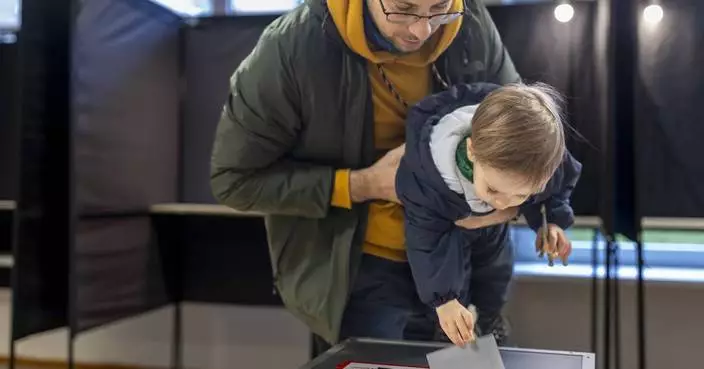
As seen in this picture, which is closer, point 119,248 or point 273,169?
point 273,169

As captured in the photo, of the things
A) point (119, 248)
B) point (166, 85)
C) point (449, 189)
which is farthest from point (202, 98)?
point (449, 189)

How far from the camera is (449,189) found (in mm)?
1043

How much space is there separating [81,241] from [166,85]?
0.70 metres

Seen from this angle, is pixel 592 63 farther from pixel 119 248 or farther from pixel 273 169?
pixel 119 248

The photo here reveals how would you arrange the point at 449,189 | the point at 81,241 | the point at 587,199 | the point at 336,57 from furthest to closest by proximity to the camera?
the point at 587,199 < the point at 81,241 < the point at 336,57 < the point at 449,189

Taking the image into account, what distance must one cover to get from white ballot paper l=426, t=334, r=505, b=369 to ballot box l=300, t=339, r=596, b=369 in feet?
0.18

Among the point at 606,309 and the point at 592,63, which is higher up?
the point at 592,63

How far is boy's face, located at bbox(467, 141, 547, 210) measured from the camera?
0.94 meters

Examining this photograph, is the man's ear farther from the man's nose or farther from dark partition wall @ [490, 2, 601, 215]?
dark partition wall @ [490, 2, 601, 215]

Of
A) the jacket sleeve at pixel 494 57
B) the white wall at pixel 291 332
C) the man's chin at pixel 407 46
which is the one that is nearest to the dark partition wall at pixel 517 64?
the white wall at pixel 291 332

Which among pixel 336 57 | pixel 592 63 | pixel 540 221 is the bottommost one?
pixel 540 221

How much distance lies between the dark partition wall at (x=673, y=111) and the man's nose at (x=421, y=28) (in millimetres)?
1210

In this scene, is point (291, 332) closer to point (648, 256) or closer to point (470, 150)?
point (648, 256)

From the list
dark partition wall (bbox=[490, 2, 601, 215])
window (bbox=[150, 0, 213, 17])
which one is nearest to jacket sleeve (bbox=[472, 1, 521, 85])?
dark partition wall (bbox=[490, 2, 601, 215])
